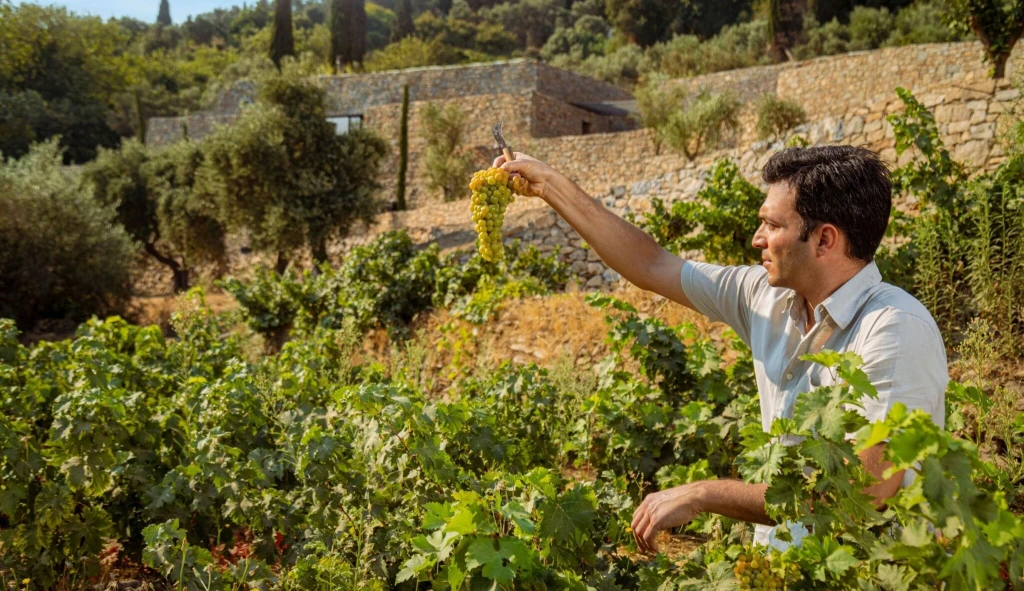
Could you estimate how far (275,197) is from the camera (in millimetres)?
15930

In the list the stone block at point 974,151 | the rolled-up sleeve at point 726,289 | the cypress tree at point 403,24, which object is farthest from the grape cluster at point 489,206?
the cypress tree at point 403,24

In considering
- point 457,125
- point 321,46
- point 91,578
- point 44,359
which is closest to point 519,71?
point 457,125

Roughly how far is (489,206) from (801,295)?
855mm

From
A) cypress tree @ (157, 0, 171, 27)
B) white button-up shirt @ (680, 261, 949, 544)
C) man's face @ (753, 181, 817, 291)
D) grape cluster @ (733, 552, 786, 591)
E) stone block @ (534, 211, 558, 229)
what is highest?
cypress tree @ (157, 0, 171, 27)

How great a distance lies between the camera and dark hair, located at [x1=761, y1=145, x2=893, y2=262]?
184 centimetres

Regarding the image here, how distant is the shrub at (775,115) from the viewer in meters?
17.7

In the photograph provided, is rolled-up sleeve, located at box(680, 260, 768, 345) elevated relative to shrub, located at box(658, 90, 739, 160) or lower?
lower

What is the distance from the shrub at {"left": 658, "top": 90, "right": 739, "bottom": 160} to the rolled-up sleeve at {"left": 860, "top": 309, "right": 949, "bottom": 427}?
55.4ft

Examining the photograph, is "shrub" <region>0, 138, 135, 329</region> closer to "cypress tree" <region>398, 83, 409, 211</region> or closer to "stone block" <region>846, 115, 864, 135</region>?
"cypress tree" <region>398, 83, 409, 211</region>

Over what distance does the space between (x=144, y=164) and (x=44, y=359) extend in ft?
61.3

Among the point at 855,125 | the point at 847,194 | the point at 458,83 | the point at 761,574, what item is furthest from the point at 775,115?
the point at 761,574

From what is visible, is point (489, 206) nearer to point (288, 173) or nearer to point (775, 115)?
point (288, 173)

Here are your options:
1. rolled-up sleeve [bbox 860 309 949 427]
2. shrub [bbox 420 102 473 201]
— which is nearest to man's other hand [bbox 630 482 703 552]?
rolled-up sleeve [bbox 860 309 949 427]

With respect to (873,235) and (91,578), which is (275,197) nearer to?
(91,578)
